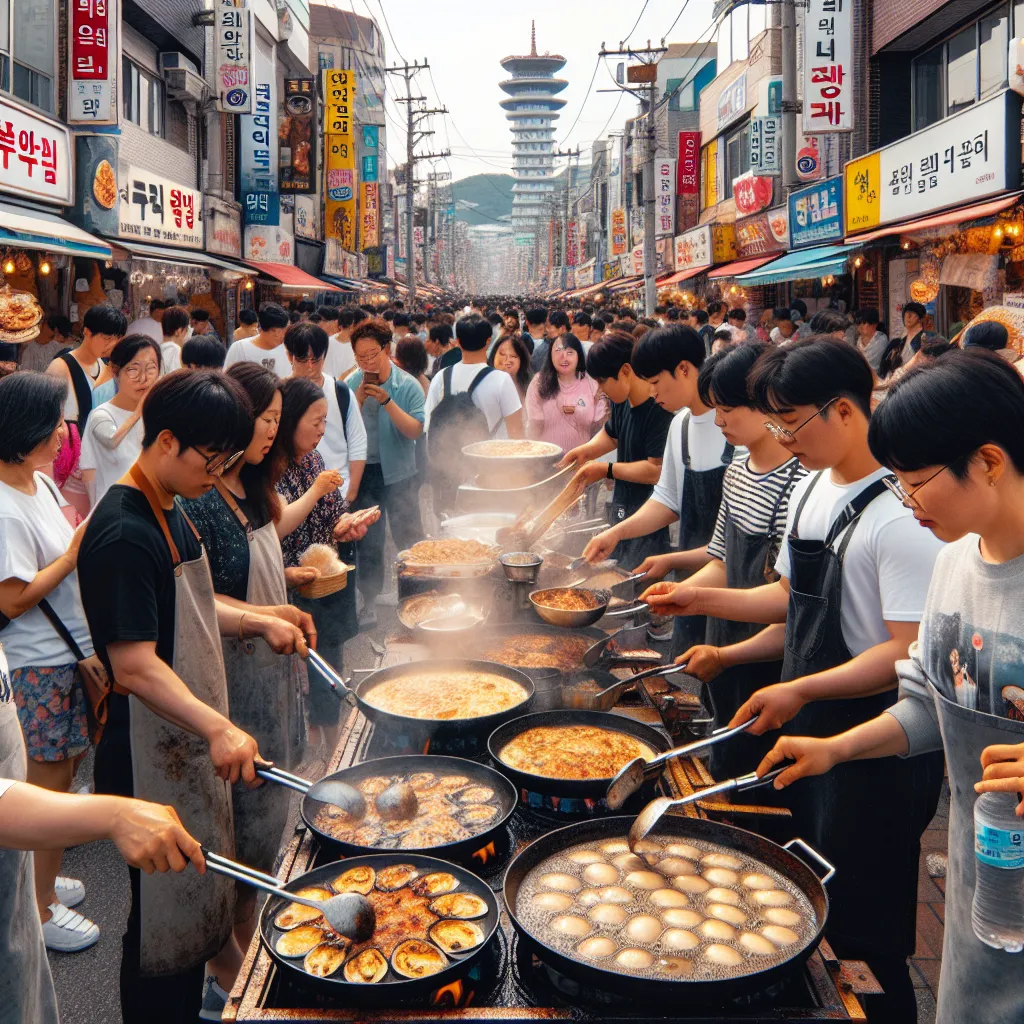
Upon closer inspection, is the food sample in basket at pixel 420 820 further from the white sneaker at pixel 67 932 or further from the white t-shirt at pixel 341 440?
the white t-shirt at pixel 341 440

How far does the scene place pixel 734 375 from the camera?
3.84 metres

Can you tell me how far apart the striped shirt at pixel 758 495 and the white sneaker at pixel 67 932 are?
11.1 feet

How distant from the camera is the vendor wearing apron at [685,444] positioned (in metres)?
4.95

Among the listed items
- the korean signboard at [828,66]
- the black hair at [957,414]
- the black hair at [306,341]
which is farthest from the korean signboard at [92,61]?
the black hair at [957,414]

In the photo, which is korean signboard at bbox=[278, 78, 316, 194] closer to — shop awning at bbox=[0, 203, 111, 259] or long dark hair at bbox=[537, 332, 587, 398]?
shop awning at bbox=[0, 203, 111, 259]

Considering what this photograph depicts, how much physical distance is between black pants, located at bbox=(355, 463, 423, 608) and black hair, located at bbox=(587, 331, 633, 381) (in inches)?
91.4

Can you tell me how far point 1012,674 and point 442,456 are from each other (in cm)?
704

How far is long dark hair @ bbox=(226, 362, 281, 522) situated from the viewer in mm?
4164

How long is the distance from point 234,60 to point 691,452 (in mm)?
19147

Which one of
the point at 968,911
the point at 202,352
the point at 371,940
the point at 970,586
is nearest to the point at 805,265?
the point at 202,352


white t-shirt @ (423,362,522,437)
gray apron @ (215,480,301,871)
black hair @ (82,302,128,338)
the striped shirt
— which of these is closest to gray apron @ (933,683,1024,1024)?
the striped shirt

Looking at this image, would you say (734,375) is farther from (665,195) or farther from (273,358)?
(665,195)

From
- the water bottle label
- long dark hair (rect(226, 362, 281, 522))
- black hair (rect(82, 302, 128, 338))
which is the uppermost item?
black hair (rect(82, 302, 128, 338))

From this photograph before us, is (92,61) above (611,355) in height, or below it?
above
